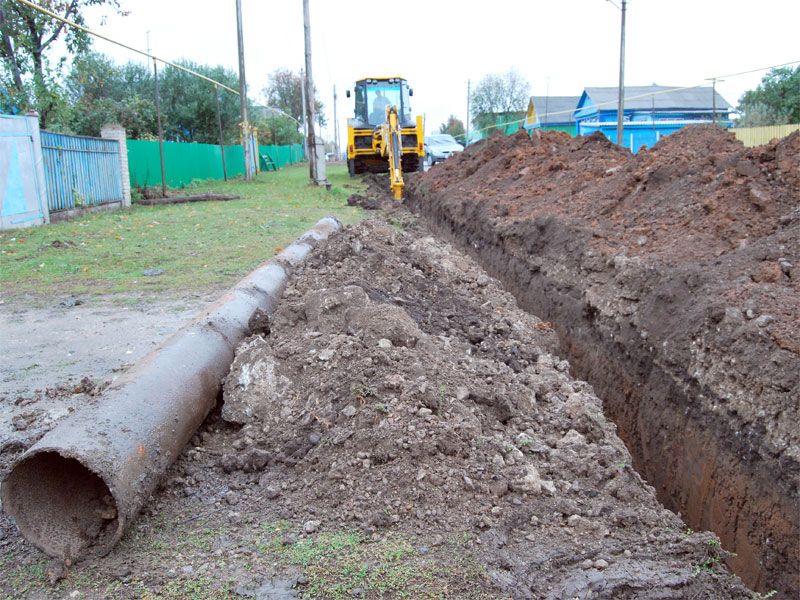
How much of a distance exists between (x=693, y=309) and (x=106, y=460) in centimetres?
355

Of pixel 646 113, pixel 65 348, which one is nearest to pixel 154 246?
pixel 65 348

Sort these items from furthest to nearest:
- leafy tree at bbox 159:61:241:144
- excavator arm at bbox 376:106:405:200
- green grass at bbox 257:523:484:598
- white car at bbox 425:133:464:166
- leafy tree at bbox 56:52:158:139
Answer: leafy tree at bbox 159:61:241:144
white car at bbox 425:133:464:166
leafy tree at bbox 56:52:158:139
excavator arm at bbox 376:106:405:200
green grass at bbox 257:523:484:598

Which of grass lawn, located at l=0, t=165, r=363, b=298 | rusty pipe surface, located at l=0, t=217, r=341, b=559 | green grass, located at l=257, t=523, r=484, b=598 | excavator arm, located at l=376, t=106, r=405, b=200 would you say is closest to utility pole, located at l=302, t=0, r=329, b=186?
grass lawn, located at l=0, t=165, r=363, b=298

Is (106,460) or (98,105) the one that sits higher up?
(98,105)

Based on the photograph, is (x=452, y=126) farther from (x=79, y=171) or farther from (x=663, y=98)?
(x=79, y=171)

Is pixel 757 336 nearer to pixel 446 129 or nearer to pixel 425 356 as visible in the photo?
pixel 425 356

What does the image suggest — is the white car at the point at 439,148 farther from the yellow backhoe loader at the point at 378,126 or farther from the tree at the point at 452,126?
the tree at the point at 452,126

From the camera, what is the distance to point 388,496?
9.64ft

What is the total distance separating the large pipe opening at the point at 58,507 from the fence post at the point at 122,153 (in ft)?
51.9

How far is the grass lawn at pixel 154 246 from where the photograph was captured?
7875 mm

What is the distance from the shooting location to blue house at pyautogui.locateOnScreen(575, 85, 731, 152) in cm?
2128

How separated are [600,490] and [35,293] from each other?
636 centimetres

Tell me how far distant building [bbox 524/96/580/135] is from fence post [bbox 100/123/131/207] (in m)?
19.2

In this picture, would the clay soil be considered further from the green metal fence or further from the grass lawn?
the green metal fence
